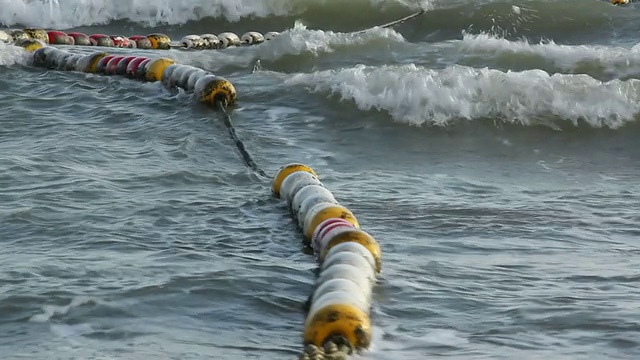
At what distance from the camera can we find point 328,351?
16.0 feet

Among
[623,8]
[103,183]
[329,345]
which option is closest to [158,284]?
[329,345]

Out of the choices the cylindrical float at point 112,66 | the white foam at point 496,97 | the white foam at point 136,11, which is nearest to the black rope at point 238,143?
the white foam at point 496,97

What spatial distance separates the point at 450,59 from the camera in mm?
14555

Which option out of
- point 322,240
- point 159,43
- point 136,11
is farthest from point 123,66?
point 136,11

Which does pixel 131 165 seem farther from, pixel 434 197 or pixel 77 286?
pixel 77 286

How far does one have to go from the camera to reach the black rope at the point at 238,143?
Result: 30.3 feet

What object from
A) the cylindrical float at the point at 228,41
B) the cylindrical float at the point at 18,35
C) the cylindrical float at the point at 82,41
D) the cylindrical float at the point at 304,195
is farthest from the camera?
the cylindrical float at the point at 228,41

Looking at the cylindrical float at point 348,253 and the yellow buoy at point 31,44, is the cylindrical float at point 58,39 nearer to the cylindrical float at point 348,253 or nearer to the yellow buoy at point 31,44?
the yellow buoy at point 31,44

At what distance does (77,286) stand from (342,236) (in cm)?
142

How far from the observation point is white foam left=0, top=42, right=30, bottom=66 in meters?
14.5

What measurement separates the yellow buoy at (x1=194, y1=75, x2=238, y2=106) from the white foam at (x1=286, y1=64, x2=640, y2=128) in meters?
1.22

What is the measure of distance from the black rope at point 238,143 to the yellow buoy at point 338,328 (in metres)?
4.02

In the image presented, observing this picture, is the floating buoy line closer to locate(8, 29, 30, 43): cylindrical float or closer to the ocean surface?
the ocean surface

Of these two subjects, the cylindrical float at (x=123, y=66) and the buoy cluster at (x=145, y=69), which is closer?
the buoy cluster at (x=145, y=69)
